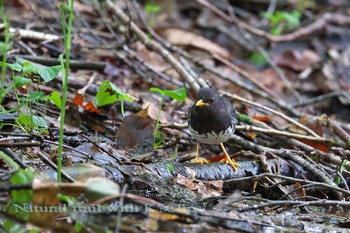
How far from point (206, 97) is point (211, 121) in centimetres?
28

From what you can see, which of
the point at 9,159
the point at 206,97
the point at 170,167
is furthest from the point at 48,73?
the point at 206,97

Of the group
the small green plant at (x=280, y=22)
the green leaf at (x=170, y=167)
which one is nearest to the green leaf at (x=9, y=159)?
the green leaf at (x=170, y=167)

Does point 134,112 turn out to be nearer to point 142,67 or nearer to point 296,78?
point 142,67

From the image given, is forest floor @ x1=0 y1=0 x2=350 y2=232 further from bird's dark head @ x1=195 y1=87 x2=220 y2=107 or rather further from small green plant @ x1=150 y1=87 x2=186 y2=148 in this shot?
bird's dark head @ x1=195 y1=87 x2=220 y2=107

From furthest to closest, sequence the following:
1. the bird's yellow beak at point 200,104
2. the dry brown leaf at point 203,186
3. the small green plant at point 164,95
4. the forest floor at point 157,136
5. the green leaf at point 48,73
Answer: the bird's yellow beak at point 200,104
the small green plant at point 164,95
the dry brown leaf at point 203,186
the green leaf at point 48,73
the forest floor at point 157,136

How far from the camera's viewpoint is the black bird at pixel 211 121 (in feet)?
16.2

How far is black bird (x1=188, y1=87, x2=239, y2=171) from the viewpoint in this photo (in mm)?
4948

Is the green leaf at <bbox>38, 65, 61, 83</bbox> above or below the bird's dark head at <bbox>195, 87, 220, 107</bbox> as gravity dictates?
above

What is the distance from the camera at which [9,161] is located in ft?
11.2

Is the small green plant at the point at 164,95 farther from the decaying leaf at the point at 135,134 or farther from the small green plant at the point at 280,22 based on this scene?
the small green plant at the point at 280,22

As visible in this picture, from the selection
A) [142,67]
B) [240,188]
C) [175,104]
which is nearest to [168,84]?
[142,67]

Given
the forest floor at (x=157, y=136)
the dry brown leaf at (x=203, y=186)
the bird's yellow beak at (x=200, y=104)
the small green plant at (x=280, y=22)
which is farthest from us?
the small green plant at (x=280, y=22)

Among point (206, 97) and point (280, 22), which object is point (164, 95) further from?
point (280, 22)

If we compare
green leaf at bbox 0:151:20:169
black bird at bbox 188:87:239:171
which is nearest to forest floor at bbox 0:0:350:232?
green leaf at bbox 0:151:20:169
